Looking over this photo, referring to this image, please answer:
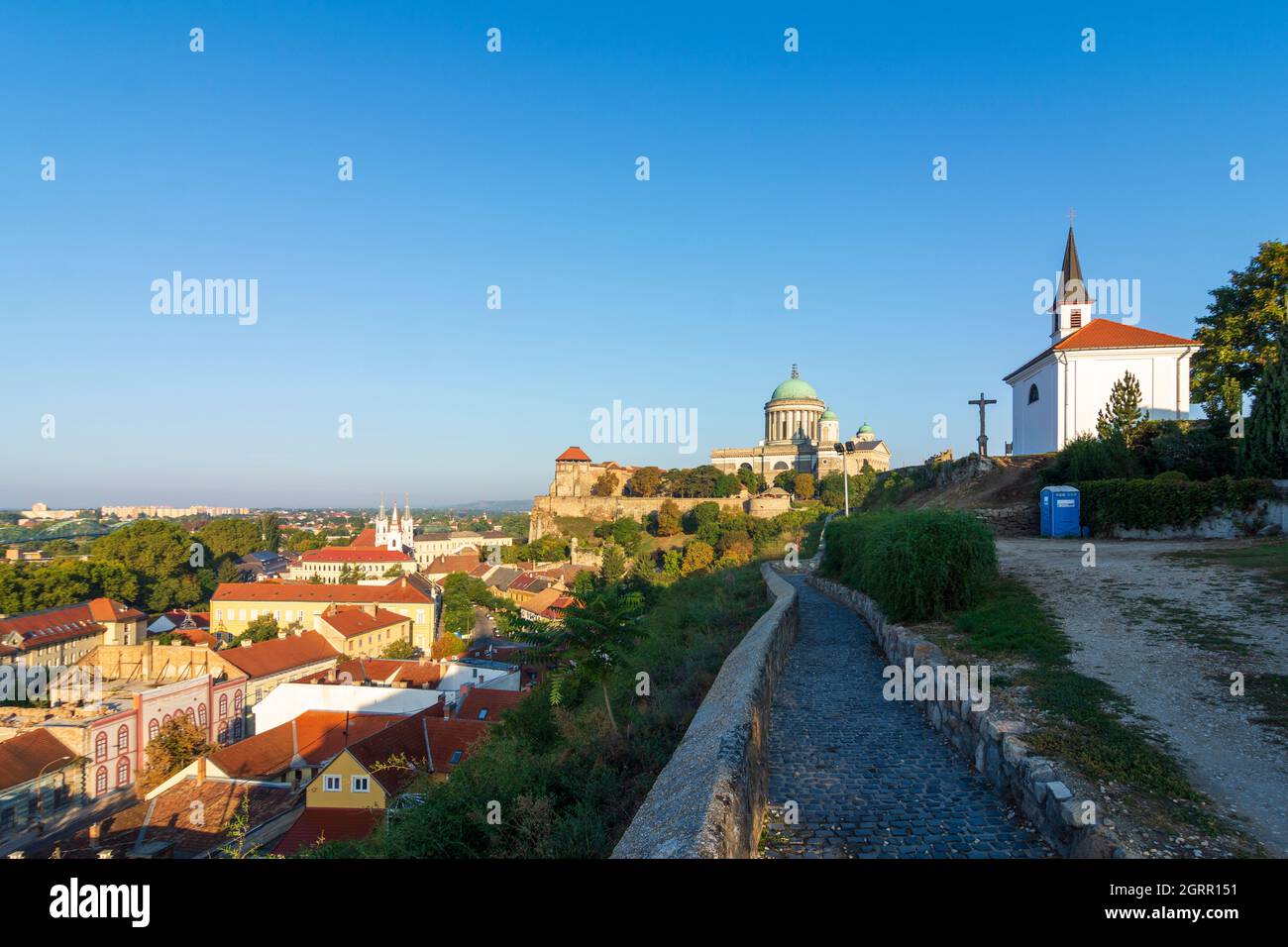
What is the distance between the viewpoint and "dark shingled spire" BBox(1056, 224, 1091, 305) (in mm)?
33000

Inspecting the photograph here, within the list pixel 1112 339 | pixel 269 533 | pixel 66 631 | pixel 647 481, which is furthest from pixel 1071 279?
pixel 269 533

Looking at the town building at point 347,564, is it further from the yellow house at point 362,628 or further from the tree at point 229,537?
the yellow house at point 362,628

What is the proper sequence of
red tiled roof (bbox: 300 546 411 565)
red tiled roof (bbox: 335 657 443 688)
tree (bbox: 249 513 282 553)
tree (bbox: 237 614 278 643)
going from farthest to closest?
tree (bbox: 249 513 282 553) → red tiled roof (bbox: 300 546 411 565) → tree (bbox: 237 614 278 643) → red tiled roof (bbox: 335 657 443 688)

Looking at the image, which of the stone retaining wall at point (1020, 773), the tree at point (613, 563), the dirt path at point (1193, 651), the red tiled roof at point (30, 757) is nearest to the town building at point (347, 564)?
the tree at point (613, 563)

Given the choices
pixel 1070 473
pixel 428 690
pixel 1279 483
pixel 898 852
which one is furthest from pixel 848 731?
pixel 428 690

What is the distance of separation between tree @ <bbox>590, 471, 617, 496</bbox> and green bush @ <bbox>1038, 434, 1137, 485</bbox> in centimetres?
7125

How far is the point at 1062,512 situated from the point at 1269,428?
4.91 meters

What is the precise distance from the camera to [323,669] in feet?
144

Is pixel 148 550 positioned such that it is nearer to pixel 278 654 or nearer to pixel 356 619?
pixel 356 619

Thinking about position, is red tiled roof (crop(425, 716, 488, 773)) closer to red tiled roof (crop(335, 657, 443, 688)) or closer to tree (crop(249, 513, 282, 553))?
red tiled roof (crop(335, 657, 443, 688))

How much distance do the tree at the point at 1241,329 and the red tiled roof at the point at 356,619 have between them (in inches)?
2035

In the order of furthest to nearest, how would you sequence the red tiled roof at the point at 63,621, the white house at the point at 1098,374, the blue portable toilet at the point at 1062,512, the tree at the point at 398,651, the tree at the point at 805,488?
1. the tree at the point at 805,488
2. the tree at the point at 398,651
3. the red tiled roof at the point at 63,621
4. the white house at the point at 1098,374
5. the blue portable toilet at the point at 1062,512

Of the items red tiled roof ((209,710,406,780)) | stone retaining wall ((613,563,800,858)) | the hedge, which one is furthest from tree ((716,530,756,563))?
stone retaining wall ((613,563,800,858))

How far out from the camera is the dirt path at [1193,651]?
4.75 meters
